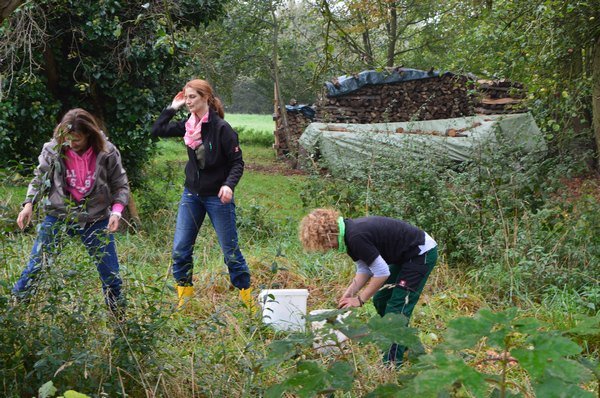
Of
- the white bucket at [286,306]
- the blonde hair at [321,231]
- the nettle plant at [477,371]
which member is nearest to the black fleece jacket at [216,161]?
the white bucket at [286,306]

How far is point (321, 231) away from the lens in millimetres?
3809

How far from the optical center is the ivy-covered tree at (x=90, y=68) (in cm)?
750

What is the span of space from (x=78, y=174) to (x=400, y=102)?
43.9 ft

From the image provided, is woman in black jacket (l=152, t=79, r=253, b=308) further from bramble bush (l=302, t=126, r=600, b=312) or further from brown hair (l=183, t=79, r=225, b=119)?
bramble bush (l=302, t=126, r=600, b=312)

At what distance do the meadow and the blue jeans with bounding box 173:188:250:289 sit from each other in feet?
0.72

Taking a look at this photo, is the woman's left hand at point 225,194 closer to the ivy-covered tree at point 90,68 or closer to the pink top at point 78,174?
the pink top at point 78,174

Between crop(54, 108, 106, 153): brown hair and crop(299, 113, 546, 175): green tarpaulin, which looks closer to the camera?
crop(54, 108, 106, 153): brown hair

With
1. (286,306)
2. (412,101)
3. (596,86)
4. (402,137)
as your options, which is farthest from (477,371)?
(412,101)

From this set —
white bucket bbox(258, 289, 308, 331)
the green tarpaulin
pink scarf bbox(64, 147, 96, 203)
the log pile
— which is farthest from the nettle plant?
the log pile

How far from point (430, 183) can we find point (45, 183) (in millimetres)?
4619

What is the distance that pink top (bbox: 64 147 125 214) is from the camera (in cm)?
428

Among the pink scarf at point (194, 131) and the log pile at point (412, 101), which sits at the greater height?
the pink scarf at point (194, 131)

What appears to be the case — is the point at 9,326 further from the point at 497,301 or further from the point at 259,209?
the point at 259,209

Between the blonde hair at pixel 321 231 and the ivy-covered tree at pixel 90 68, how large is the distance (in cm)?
422
